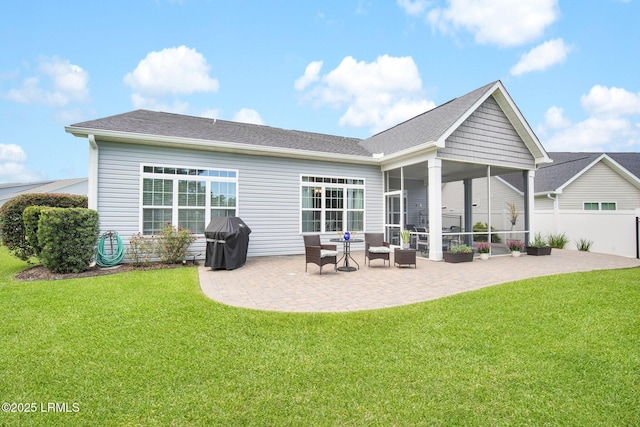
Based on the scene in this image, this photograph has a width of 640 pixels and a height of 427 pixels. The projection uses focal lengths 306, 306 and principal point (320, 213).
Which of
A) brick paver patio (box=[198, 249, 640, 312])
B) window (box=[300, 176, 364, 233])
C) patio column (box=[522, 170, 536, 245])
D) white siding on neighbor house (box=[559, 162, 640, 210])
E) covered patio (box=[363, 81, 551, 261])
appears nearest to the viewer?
brick paver patio (box=[198, 249, 640, 312])

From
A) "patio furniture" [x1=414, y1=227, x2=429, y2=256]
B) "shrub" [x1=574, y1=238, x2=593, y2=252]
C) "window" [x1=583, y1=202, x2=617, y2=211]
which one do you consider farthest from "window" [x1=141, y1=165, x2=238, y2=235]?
"window" [x1=583, y1=202, x2=617, y2=211]

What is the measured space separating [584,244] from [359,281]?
36.3ft

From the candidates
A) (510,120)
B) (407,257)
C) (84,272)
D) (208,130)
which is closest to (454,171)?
(510,120)

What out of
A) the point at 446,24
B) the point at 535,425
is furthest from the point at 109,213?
the point at 446,24

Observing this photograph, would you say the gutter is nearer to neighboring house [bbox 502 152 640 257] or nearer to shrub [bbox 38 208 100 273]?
shrub [bbox 38 208 100 273]

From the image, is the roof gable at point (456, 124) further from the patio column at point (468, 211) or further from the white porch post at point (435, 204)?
the patio column at point (468, 211)

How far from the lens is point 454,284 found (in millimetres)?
6270

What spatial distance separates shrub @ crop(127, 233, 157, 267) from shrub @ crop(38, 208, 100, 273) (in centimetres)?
88

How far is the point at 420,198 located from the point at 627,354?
12479mm

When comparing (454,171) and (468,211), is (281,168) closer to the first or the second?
(454,171)

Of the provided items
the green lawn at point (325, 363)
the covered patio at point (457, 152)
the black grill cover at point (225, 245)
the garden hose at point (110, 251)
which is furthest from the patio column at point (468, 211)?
the garden hose at point (110, 251)

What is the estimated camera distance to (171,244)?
843 cm

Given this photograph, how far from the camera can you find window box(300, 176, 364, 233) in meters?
10.8

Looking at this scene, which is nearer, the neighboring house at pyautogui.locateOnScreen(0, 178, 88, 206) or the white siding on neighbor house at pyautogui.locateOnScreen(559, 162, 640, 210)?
the white siding on neighbor house at pyautogui.locateOnScreen(559, 162, 640, 210)
